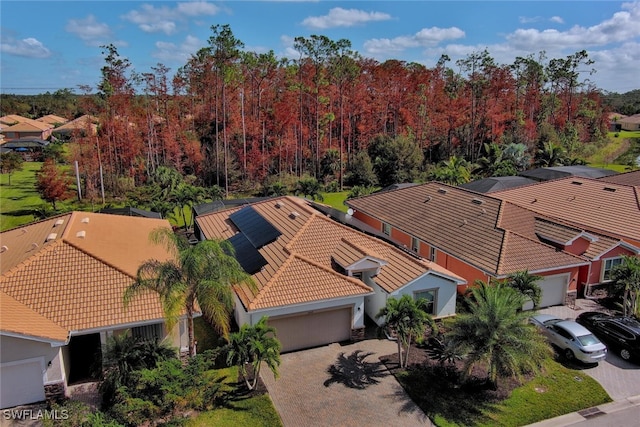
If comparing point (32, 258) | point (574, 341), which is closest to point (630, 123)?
point (574, 341)

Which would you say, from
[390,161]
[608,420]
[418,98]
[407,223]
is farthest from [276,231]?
[418,98]

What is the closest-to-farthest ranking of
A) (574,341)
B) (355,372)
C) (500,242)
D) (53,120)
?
(355,372) → (574,341) → (500,242) → (53,120)

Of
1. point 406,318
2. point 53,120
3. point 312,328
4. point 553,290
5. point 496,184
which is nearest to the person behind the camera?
point 406,318

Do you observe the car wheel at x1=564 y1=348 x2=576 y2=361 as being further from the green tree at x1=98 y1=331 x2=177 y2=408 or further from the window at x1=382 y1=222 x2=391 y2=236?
the green tree at x1=98 y1=331 x2=177 y2=408

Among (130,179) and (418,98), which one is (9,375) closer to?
(130,179)

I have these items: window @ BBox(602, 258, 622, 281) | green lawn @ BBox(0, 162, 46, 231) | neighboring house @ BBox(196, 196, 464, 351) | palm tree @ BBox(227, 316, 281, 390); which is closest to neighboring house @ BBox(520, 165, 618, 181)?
Answer: window @ BBox(602, 258, 622, 281)

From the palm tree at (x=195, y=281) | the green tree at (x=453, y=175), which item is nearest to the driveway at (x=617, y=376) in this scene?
the palm tree at (x=195, y=281)

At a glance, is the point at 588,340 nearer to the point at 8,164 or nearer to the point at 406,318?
the point at 406,318
